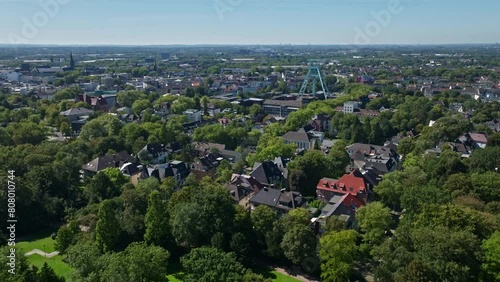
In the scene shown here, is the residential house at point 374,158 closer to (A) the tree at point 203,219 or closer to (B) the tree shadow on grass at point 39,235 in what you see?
(A) the tree at point 203,219

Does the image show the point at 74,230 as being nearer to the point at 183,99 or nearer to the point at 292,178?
the point at 292,178

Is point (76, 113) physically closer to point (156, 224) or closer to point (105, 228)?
point (105, 228)

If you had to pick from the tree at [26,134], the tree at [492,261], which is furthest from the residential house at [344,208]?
the tree at [26,134]

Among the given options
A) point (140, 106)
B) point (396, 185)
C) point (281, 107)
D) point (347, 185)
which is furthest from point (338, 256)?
point (281, 107)

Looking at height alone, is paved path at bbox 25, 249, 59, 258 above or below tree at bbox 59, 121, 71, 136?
below

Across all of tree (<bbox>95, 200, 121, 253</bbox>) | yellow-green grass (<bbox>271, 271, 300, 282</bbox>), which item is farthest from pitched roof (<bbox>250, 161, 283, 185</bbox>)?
tree (<bbox>95, 200, 121, 253</bbox>)

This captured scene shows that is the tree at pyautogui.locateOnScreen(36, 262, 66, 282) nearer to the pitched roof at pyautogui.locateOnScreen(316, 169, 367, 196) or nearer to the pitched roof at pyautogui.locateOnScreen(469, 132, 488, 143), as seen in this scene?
the pitched roof at pyautogui.locateOnScreen(316, 169, 367, 196)

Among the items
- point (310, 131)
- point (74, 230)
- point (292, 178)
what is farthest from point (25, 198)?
point (310, 131)
